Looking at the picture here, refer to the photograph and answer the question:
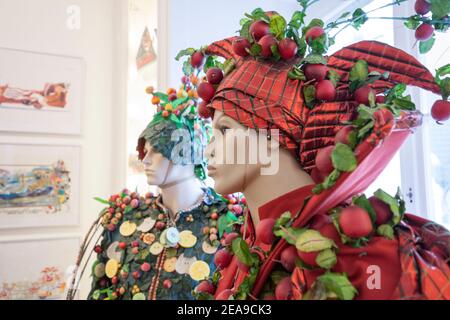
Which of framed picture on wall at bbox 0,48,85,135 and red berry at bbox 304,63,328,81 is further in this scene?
framed picture on wall at bbox 0,48,85,135

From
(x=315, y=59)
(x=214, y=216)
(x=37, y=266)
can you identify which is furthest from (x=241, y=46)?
(x=37, y=266)

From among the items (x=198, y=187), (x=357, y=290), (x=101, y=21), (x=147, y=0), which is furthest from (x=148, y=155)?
(x=101, y=21)

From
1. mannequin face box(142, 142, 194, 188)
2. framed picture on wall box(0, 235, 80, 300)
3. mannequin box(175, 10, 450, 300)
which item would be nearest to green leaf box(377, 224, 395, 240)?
mannequin box(175, 10, 450, 300)

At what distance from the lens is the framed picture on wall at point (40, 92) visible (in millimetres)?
2168

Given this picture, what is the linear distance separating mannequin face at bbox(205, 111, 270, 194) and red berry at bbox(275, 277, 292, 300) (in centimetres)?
25

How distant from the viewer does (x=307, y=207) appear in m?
0.61

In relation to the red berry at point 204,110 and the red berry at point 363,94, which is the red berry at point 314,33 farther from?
the red berry at point 204,110

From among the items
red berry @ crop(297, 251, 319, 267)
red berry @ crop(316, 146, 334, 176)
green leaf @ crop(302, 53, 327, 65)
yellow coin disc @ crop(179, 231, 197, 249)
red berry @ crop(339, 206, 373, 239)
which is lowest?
yellow coin disc @ crop(179, 231, 197, 249)

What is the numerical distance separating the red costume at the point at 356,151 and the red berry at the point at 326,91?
2 centimetres

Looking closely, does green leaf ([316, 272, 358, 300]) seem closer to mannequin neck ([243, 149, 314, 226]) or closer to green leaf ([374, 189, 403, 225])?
green leaf ([374, 189, 403, 225])

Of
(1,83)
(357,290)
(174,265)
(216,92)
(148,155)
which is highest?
(1,83)

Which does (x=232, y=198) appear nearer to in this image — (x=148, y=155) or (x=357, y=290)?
(x=148, y=155)

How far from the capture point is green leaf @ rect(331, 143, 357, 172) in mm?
550
